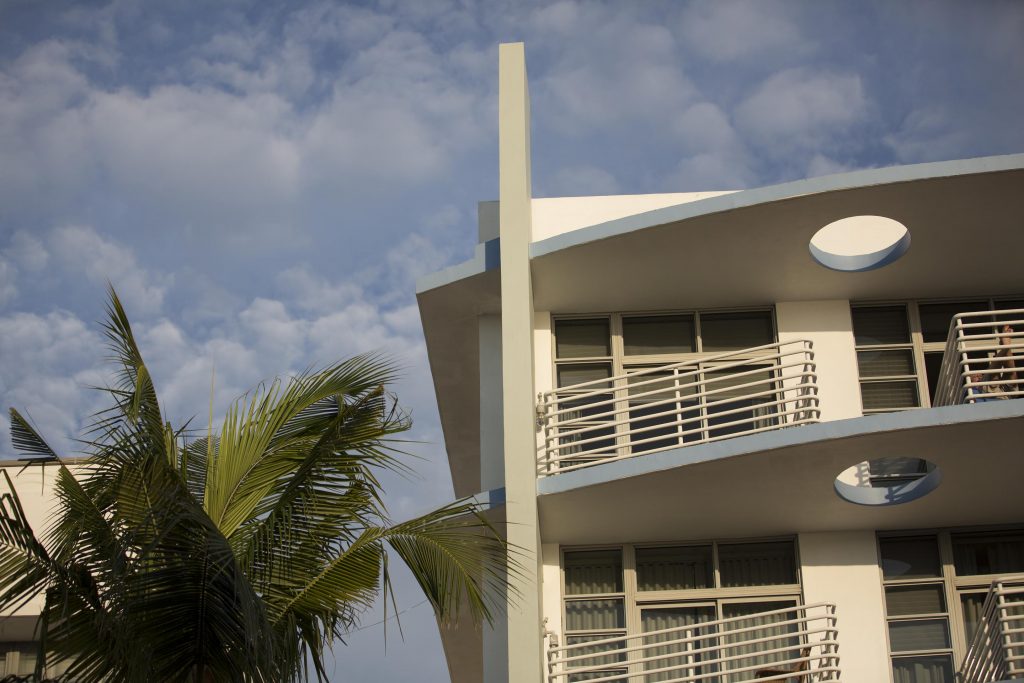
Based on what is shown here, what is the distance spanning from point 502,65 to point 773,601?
7.53 m

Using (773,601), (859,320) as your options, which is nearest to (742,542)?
(773,601)

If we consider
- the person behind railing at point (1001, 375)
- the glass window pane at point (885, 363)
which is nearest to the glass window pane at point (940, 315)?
the glass window pane at point (885, 363)

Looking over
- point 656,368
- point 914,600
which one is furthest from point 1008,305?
point 656,368

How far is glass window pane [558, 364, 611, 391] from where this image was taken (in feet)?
53.8

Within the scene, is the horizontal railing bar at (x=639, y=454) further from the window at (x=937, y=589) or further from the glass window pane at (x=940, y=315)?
the glass window pane at (x=940, y=315)

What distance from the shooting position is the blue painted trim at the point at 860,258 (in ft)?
51.5

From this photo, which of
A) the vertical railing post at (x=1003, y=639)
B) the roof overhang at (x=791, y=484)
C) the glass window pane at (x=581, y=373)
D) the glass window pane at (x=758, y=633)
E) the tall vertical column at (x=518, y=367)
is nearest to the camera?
the vertical railing post at (x=1003, y=639)

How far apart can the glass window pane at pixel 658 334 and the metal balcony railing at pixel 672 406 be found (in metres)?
0.31

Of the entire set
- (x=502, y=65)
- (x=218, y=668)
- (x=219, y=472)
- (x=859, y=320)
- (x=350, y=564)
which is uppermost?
(x=502, y=65)

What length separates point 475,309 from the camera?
54.5ft

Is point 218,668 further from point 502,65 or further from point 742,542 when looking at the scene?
point 502,65

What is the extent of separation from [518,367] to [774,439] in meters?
3.01

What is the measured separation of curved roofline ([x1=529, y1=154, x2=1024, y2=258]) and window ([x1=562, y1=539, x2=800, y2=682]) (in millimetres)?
3951

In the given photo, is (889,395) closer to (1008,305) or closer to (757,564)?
(1008,305)
